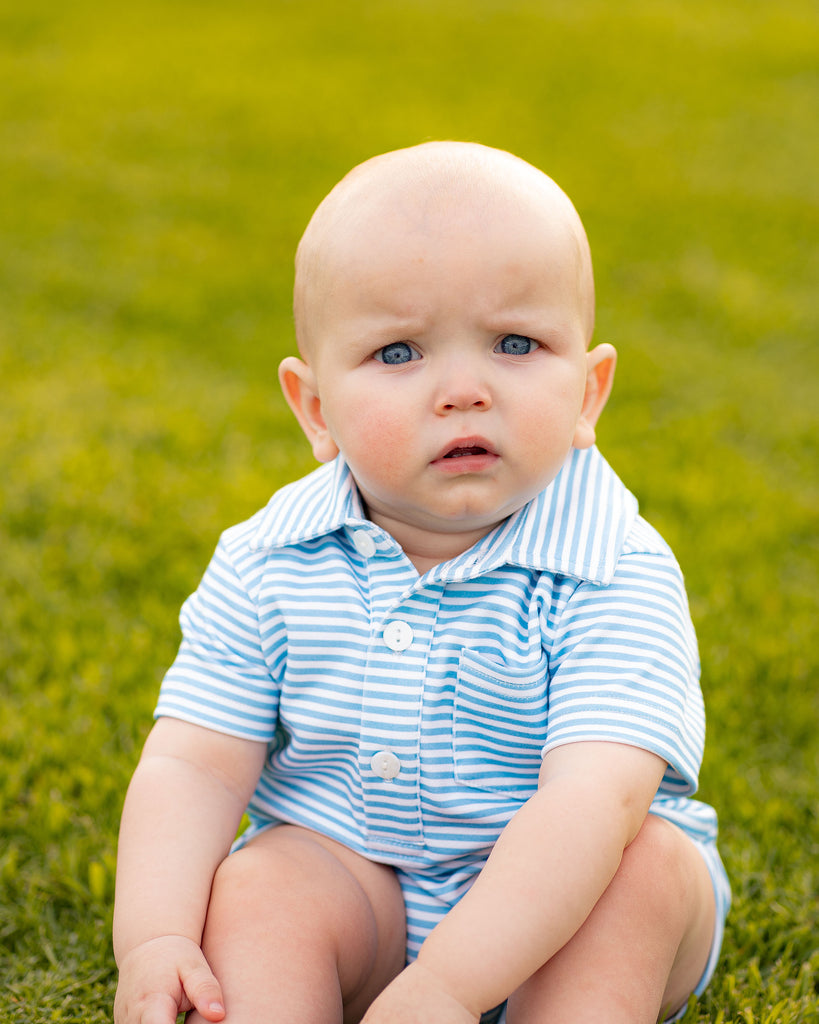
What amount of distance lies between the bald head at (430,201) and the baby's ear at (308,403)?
0.10m

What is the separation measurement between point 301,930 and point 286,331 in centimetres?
452

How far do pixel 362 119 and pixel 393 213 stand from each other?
7.93 meters

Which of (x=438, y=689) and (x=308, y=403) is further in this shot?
(x=308, y=403)

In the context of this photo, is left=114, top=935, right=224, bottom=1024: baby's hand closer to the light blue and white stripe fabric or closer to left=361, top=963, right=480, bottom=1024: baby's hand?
left=361, top=963, right=480, bottom=1024: baby's hand

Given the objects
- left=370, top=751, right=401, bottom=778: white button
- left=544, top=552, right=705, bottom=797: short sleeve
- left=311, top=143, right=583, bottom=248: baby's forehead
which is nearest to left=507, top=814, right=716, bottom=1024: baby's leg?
left=544, top=552, right=705, bottom=797: short sleeve

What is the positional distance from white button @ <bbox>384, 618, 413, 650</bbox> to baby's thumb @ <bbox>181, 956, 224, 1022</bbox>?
0.55 metres

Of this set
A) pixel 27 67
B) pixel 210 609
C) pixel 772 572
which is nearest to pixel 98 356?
pixel 772 572

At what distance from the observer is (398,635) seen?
1881 mm

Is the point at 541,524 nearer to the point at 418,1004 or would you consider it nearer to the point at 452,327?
the point at 452,327

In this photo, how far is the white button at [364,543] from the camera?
196 cm

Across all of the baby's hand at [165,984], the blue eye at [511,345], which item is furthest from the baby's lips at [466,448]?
the baby's hand at [165,984]

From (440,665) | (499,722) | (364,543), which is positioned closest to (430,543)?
(364,543)

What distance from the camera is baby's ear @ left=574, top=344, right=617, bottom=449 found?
6.50 feet

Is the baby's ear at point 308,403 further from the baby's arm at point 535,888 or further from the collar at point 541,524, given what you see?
the baby's arm at point 535,888
